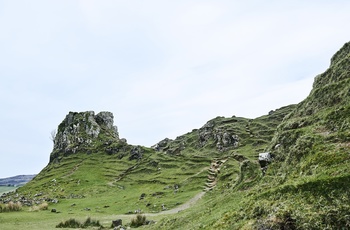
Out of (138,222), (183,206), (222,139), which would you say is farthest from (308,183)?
(222,139)

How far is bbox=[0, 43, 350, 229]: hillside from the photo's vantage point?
58.2 feet

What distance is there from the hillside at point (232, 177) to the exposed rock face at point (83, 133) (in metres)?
0.74

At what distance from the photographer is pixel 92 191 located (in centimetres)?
9500

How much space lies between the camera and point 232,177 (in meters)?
67.1

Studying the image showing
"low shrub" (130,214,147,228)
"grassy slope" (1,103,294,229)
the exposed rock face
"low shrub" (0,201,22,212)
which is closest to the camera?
"low shrub" (130,214,147,228)

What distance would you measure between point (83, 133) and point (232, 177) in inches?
5052

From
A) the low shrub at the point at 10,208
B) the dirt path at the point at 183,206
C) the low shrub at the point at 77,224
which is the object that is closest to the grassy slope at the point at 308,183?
the low shrub at the point at 77,224

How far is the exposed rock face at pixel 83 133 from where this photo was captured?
551 ft

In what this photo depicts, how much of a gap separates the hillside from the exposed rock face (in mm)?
738

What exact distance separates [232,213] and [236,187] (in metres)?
14.9

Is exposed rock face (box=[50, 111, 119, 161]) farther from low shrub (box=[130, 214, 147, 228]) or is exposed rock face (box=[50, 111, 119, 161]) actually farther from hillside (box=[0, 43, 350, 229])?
low shrub (box=[130, 214, 147, 228])

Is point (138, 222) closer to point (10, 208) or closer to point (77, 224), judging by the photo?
point (77, 224)

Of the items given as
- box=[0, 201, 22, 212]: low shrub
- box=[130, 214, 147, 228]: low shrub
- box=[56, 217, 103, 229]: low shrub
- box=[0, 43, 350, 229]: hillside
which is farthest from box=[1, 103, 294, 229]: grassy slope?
box=[130, 214, 147, 228]: low shrub

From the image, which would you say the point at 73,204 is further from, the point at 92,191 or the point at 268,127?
the point at 268,127
